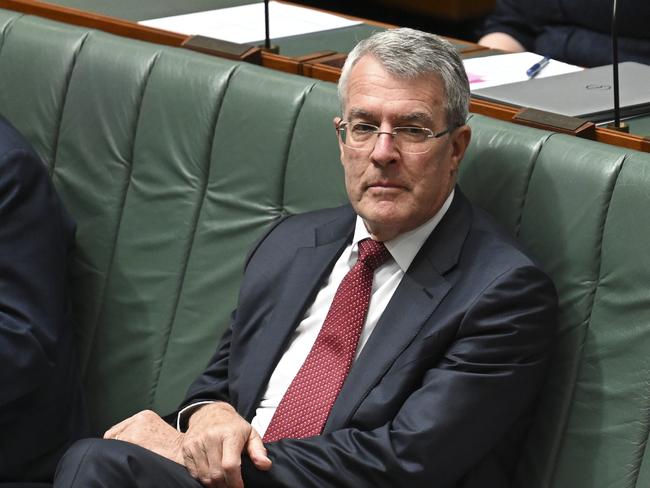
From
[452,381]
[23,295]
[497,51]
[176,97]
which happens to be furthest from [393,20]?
[452,381]

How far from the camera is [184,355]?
7.94 feet

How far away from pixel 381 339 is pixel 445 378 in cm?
15

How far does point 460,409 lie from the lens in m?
1.81

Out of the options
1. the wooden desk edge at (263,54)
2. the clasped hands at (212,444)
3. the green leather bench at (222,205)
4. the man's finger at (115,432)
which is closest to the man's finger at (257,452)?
the clasped hands at (212,444)

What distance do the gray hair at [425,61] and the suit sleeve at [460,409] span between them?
29 cm

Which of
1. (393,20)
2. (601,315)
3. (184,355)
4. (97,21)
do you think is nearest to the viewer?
(601,315)

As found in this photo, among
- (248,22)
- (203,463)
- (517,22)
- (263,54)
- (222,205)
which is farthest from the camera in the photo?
(517,22)

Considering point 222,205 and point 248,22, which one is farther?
point 248,22

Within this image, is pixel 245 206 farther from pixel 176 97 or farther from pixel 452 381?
pixel 452 381

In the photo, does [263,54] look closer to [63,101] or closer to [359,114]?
[63,101]

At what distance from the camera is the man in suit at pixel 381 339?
1.83 meters

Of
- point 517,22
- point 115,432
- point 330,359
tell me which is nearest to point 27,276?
point 115,432

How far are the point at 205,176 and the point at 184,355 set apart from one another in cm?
34

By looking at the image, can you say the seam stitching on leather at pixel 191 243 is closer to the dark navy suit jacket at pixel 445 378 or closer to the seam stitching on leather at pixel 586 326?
the dark navy suit jacket at pixel 445 378
